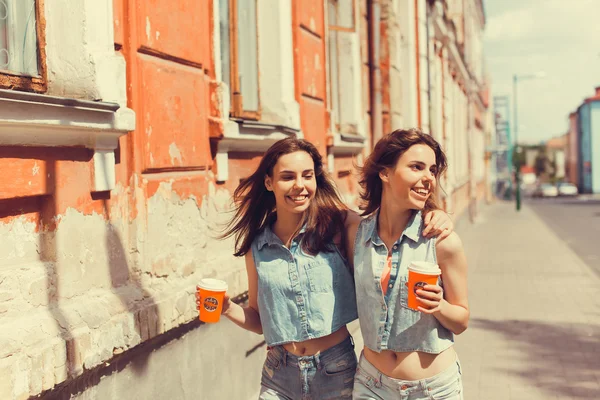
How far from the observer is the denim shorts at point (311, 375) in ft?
9.29

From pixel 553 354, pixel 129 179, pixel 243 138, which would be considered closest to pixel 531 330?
pixel 553 354

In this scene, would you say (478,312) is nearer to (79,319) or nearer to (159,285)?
(159,285)

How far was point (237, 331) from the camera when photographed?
509 cm

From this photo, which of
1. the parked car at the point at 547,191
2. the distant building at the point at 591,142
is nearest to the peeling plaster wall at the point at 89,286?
the parked car at the point at 547,191

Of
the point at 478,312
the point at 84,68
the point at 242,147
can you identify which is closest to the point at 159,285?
the point at 84,68

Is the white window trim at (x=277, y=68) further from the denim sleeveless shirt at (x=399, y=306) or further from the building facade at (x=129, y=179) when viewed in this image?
the denim sleeveless shirt at (x=399, y=306)

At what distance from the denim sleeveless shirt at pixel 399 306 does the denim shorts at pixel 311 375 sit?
7.6 inches

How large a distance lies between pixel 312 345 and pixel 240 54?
3670 millimetres

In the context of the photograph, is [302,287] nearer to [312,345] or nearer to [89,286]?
[312,345]

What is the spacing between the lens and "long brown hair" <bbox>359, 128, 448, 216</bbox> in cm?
276

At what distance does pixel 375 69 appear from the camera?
1098 cm

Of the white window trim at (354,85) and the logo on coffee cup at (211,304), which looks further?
the white window trim at (354,85)

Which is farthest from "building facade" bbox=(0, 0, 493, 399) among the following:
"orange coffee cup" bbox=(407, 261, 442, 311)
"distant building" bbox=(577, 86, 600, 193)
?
"distant building" bbox=(577, 86, 600, 193)

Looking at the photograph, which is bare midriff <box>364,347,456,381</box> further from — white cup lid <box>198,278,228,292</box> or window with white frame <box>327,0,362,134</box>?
window with white frame <box>327,0,362,134</box>
